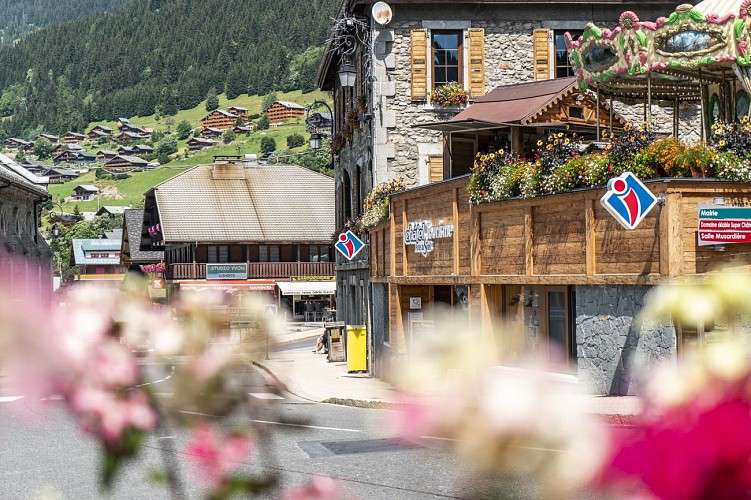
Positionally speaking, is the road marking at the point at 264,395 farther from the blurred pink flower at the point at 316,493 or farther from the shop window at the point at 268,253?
the shop window at the point at 268,253

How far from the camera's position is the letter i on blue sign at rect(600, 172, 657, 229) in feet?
51.5

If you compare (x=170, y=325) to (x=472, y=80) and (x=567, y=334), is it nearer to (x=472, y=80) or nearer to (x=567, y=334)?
(x=567, y=334)

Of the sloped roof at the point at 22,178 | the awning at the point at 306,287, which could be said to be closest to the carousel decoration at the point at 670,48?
the sloped roof at the point at 22,178

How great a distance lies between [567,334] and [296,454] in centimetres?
710

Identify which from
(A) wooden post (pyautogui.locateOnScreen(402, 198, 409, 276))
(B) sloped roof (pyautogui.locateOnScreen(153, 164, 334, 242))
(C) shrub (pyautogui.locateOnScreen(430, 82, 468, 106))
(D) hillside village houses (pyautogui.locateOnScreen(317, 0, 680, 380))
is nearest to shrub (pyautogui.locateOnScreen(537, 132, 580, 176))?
(A) wooden post (pyautogui.locateOnScreen(402, 198, 409, 276))

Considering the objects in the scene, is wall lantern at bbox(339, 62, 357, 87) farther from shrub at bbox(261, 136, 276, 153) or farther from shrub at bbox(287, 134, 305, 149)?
shrub at bbox(261, 136, 276, 153)

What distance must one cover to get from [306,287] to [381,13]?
121ft

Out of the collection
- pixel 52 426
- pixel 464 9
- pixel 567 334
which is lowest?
pixel 52 426

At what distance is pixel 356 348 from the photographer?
1017 inches

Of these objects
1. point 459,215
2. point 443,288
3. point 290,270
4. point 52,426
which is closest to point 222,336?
point 52,426

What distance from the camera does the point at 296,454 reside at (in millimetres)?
12914

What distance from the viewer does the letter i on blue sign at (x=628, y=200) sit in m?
15.7

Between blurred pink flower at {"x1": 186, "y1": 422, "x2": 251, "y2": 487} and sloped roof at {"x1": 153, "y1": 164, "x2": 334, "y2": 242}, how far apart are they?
59.7m

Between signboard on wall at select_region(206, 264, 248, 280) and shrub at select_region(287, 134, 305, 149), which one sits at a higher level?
shrub at select_region(287, 134, 305, 149)
